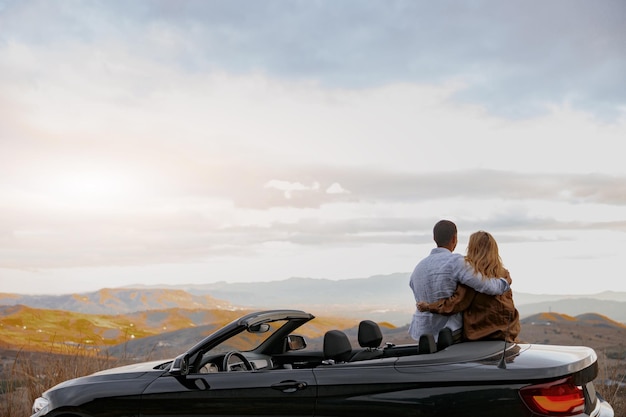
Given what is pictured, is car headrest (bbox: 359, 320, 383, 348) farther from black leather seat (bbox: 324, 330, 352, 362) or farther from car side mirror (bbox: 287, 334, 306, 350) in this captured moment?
car side mirror (bbox: 287, 334, 306, 350)

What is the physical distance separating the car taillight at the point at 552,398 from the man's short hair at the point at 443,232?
5.95ft

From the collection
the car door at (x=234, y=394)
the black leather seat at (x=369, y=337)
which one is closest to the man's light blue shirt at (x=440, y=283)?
the black leather seat at (x=369, y=337)

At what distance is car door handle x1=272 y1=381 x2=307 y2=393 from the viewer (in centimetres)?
450

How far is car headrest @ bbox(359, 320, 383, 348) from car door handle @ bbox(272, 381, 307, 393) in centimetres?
82

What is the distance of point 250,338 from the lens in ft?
17.9

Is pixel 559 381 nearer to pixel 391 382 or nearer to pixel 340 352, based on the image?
pixel 391 382

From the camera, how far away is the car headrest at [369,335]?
5188 mm

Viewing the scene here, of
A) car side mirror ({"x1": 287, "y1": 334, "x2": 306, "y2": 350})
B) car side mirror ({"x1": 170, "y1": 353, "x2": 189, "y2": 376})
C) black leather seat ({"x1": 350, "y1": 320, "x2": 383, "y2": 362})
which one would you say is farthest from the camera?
car side mirror ({"x1": 287, "y1": 334, "x2": 306, "y2": 350})

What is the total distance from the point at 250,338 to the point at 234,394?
79 centimetres

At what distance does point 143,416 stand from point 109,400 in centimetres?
35

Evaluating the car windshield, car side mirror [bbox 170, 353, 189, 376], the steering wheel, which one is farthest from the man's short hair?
car side mirror [bbox 170, 353, 189, 376]

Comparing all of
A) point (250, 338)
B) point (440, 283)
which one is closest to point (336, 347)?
point (250, 338)

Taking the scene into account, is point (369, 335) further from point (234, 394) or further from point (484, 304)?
point (234, 394)

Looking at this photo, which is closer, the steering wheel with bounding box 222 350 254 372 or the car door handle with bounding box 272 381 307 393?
the car door handle with bounding box 272 381 307 393
